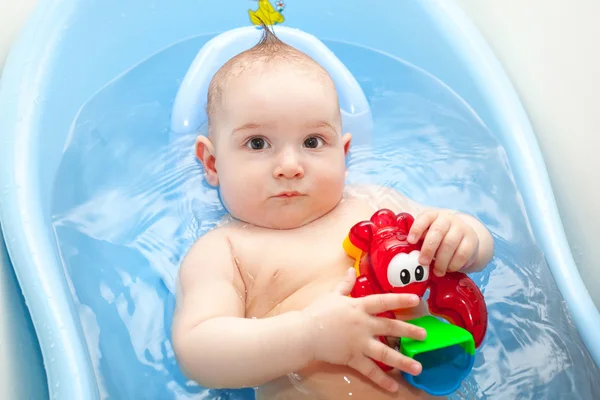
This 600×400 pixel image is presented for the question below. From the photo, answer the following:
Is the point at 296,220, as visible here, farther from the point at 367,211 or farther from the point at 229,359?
the point at 229,359

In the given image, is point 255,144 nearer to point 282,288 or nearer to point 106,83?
point 282,288

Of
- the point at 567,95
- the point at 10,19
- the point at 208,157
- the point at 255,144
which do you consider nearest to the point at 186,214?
the point at 208,157

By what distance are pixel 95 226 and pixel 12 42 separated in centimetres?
45

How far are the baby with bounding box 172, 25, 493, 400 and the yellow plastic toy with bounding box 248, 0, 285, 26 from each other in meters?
0.26

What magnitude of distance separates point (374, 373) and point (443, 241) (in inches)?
8.1

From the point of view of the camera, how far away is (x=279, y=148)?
3.96 ft

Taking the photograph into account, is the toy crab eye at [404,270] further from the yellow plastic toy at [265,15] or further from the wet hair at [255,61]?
the yellow plastic toy at [265,15]

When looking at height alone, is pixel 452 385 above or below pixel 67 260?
below

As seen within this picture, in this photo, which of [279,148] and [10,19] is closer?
[279,148]

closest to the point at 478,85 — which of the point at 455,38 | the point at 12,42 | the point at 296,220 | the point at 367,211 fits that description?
the point at 455,38

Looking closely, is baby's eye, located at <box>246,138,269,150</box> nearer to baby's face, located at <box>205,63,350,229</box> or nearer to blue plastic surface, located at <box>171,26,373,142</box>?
baby's face, located at <box>205,63,350,229</box>

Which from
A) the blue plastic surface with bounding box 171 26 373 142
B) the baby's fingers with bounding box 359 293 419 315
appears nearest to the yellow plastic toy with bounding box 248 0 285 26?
the blue plastic surface with bounding box 171 26 373 142

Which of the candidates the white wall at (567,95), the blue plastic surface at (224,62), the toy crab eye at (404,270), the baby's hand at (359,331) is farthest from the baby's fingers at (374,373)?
the blue plastic surface at (224,62)

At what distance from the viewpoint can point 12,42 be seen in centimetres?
151
